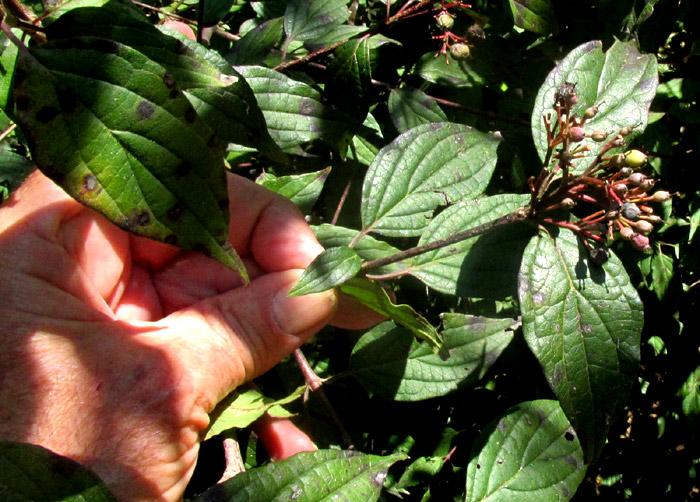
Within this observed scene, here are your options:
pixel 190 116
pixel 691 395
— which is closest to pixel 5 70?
pixel 190 116

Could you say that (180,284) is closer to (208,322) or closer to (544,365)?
(208,322)

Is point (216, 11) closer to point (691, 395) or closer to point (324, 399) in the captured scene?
point (324, 399)

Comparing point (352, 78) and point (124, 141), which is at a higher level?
point (124, 141)

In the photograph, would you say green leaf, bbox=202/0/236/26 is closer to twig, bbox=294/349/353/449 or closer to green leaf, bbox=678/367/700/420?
twig, bbox=294/349/353/449

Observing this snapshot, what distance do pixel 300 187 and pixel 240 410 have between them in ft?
2.23

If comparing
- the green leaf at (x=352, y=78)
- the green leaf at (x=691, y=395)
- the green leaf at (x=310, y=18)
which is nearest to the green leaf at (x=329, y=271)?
the green leaf at (x=352, y=78)

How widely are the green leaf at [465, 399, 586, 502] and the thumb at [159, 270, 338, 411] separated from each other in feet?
2.03

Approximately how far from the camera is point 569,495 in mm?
1674

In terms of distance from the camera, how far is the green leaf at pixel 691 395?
8.01ft

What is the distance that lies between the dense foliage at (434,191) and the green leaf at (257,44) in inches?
0.4

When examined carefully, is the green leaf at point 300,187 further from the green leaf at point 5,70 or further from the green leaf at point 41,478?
the green leaf at point 41,478

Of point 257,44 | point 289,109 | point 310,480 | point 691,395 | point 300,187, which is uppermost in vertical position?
point 257,44

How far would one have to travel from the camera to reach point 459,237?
4.29 ft

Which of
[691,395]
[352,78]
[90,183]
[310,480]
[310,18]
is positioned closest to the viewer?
[90,183]
